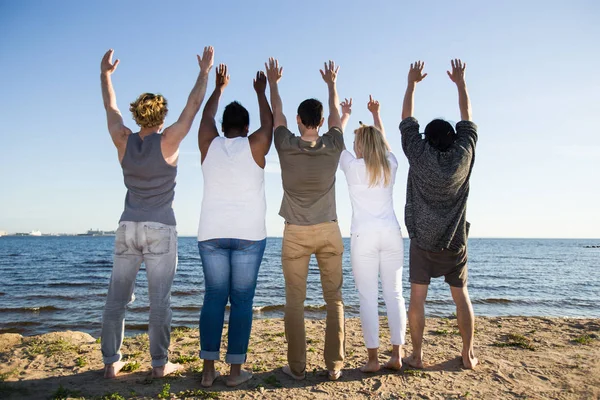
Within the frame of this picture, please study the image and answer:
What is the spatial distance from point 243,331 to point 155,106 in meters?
2.28

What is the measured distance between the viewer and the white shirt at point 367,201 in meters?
3.86

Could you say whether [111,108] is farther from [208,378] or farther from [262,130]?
[208,378]

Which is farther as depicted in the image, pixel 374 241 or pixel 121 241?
pixel 374 241

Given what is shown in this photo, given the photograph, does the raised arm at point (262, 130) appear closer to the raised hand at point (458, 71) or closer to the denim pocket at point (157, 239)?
the denim pocket at point (157, 239)

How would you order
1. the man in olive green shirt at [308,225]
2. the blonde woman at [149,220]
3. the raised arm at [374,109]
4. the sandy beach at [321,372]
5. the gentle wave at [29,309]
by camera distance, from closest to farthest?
the sandy beach at [321,372]
the blonde woman at [149,220]
the man in olive green shirt at [308,225]
the raised arm at [374,109]
the gentle wave at [29,309]

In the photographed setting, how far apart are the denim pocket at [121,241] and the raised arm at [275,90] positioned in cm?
171

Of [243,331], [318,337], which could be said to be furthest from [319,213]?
[318,337]

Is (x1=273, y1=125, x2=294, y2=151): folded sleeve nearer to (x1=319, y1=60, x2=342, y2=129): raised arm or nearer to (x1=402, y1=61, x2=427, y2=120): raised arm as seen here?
(x1=319, y1=60, x2=342, y2=129): raised arm

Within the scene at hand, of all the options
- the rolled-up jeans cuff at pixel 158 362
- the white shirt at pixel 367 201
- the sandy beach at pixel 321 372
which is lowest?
the sandy beach at pixel 321 372

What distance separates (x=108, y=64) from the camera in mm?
3977

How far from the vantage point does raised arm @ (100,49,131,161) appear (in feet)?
12.1

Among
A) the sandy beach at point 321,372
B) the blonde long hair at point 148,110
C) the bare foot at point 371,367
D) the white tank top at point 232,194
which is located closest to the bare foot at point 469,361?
the sandy beach at point 321,372

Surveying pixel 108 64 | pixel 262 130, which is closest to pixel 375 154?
pixel 262 130

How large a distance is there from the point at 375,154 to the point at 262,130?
1.15 metres
